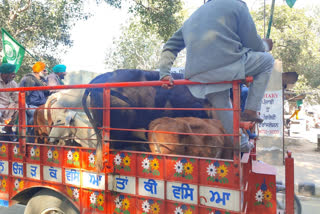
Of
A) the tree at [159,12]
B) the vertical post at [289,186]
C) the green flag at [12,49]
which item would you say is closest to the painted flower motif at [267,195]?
the vertical post at [289,186]

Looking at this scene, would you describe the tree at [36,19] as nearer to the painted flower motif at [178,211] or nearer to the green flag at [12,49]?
the green flag at [12,49]

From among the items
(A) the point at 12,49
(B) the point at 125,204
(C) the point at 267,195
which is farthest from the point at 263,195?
(A) the point at 12,49

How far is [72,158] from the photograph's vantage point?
7.69ft

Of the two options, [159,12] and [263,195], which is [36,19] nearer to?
[159,12]

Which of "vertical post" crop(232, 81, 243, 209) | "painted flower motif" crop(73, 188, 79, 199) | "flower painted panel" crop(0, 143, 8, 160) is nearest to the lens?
"vertical post" crop(232, 81, 243, 209)

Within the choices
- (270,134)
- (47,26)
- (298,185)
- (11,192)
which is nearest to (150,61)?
(47,26)

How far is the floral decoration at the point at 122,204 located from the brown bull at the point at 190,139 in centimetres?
45

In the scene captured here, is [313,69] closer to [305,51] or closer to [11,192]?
[305,51]

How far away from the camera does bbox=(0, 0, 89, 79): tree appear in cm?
769

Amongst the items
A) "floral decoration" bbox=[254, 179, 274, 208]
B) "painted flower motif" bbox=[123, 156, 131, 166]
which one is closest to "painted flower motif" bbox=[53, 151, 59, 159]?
"painted flower motif" bbox=[123, 156, 131, 166]

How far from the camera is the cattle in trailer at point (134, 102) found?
2.42 m

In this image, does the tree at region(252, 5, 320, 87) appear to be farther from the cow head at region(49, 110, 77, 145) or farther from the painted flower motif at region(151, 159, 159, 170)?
the painted flower motif at region(151, 159, 159, 170)

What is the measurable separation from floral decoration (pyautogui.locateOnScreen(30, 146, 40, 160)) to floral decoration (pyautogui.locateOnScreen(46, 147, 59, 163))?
0.13m

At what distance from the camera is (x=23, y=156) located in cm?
261
